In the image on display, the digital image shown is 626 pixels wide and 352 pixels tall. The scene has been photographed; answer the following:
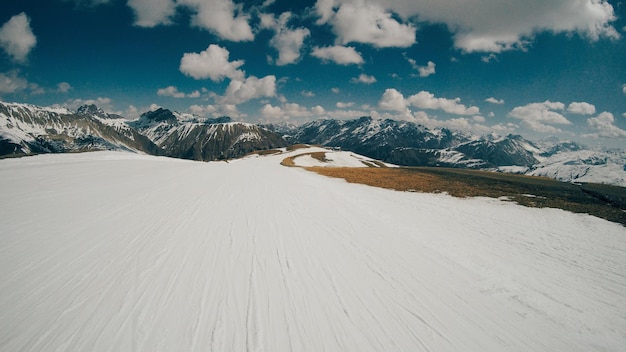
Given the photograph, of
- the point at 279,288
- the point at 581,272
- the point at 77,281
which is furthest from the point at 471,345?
the point at 77,281

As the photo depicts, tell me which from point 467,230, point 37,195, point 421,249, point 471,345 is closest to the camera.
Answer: point 471,345

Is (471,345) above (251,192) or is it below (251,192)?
below

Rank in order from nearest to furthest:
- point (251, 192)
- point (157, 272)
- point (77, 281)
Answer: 1. point (77, 281)
2. point (157, 272)
3. point (251, 192)

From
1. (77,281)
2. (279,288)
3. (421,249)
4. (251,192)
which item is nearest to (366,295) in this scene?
(279,288)

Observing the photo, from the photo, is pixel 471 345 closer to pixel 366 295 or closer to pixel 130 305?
pixel 366 295

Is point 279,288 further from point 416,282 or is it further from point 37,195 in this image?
point 37,195

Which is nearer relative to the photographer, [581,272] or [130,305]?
[130,305]
